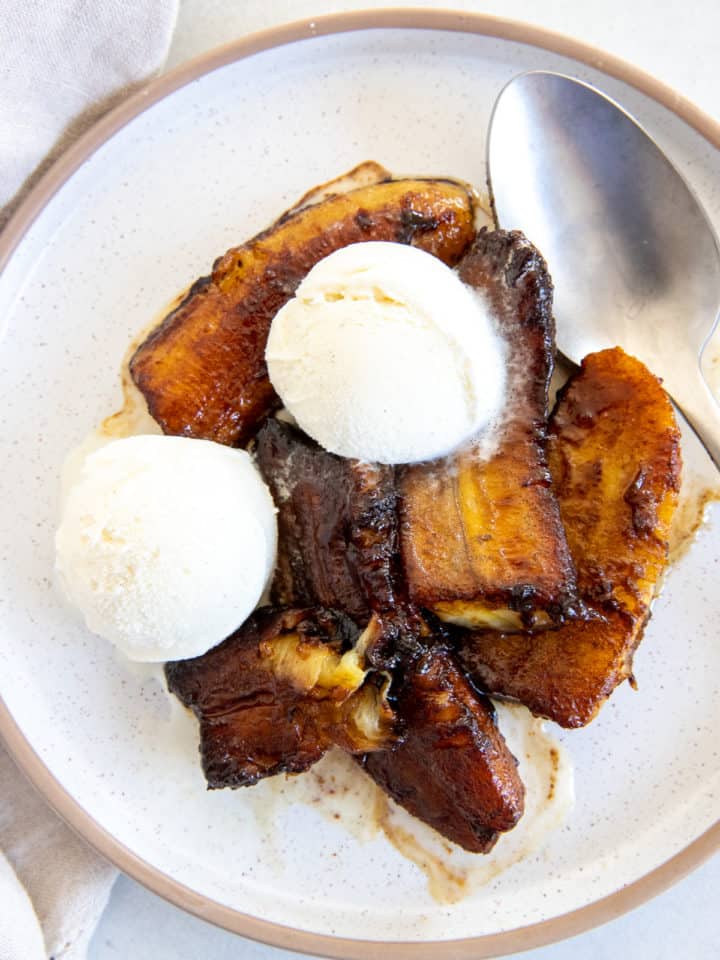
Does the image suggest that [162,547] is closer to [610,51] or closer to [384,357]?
[384,357]

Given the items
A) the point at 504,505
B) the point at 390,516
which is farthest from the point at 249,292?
the point at 504,505

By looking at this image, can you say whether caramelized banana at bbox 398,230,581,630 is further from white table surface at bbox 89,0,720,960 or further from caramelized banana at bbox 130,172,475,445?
white table surface at bbox 89,0,720,960

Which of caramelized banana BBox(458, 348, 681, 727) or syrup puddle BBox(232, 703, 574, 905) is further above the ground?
caramelized banana BBox(458, 348, 681, 727)

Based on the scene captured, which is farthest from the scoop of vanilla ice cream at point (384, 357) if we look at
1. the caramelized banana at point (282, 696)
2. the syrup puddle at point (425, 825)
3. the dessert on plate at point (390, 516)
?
the syrup puddle at point (425, 825)

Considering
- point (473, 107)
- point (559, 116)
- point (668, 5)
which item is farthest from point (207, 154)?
point (668, 5)

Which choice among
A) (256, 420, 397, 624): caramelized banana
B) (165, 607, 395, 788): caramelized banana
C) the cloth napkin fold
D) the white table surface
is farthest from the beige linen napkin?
(165, 607, 395, 788): caramelized banana

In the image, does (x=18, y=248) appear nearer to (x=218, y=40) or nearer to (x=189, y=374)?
(x=189, y=374)
